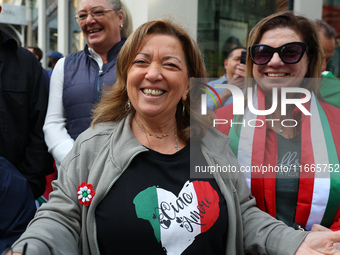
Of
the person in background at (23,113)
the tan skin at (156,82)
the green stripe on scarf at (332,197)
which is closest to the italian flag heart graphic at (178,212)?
the tan skin at (156,82)

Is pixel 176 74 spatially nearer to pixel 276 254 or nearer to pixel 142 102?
pixel 142 102

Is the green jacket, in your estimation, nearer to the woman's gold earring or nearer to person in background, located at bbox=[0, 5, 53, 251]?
the woman's gold earring

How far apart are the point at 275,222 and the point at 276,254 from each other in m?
0.16

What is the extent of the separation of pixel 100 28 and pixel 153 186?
1.41 m

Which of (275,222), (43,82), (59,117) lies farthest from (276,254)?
(43,82)

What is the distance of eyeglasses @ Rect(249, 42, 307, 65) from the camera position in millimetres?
2080

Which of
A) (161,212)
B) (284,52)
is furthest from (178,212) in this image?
(284,52)

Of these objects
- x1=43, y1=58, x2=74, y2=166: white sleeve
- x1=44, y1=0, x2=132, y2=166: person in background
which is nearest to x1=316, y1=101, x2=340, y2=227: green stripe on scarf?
x1=44, y1=0, x2=132, y2=166: person in background

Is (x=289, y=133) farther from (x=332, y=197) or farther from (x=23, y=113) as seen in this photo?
(x=23, y=113)

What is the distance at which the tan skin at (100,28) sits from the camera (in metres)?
2.61

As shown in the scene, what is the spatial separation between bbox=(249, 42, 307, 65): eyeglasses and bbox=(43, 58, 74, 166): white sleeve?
1322mm

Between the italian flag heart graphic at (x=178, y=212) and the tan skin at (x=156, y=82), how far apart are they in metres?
0.27


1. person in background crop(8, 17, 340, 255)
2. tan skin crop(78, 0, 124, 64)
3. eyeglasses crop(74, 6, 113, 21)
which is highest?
eyeglasses crop(74, 6, 113, 21)

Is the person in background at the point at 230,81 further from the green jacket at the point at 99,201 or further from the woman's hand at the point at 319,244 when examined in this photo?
the woman's hand at the point at 319,244
